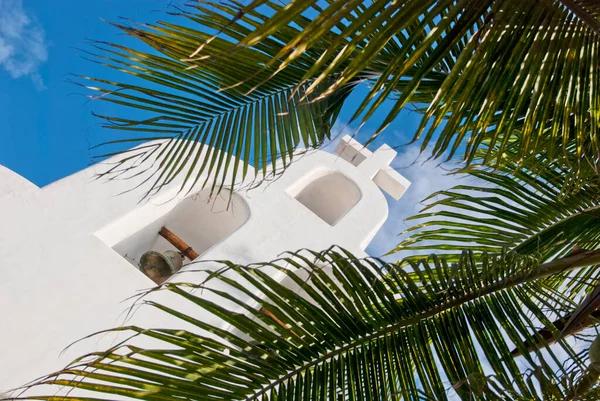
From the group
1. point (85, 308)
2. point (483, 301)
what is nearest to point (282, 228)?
point (85, 308)

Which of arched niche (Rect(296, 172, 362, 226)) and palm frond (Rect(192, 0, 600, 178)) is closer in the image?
palm frond (Rect(192, 0, 600, 178))

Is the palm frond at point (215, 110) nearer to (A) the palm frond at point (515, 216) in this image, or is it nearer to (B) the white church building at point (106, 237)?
(A) the palm frond at point (515, 216)

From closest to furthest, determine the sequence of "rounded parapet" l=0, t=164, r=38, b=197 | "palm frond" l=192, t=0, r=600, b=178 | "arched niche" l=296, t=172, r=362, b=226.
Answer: "palm frond" l=192, t=0, r=600, b=178 → "rounded parapet" l=0, t=164, r=38, b=197 → "arched niche" l=296, t=172, r=362, b=226

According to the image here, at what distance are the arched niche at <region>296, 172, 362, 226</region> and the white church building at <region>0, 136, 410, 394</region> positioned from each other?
2 centimetres

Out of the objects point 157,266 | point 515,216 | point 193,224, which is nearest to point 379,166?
point 193,224

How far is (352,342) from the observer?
6.17ft

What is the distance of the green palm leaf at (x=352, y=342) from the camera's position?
1646 millimetres

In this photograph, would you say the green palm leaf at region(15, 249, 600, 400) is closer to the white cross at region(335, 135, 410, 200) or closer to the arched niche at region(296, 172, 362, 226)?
the arched niche at region(296, 172, 362, 226)

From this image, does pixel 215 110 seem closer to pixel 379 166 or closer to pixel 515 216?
pixel 515 216

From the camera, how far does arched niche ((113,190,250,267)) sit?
6.82m

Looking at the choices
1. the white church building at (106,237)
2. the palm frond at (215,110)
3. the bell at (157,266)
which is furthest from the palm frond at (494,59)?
the bell at (157,266)

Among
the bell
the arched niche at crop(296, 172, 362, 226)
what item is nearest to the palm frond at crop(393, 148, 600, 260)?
the bell

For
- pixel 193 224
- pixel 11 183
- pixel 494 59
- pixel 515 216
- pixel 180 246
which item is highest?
pixel 193 224

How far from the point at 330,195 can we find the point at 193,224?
2.10 meters
